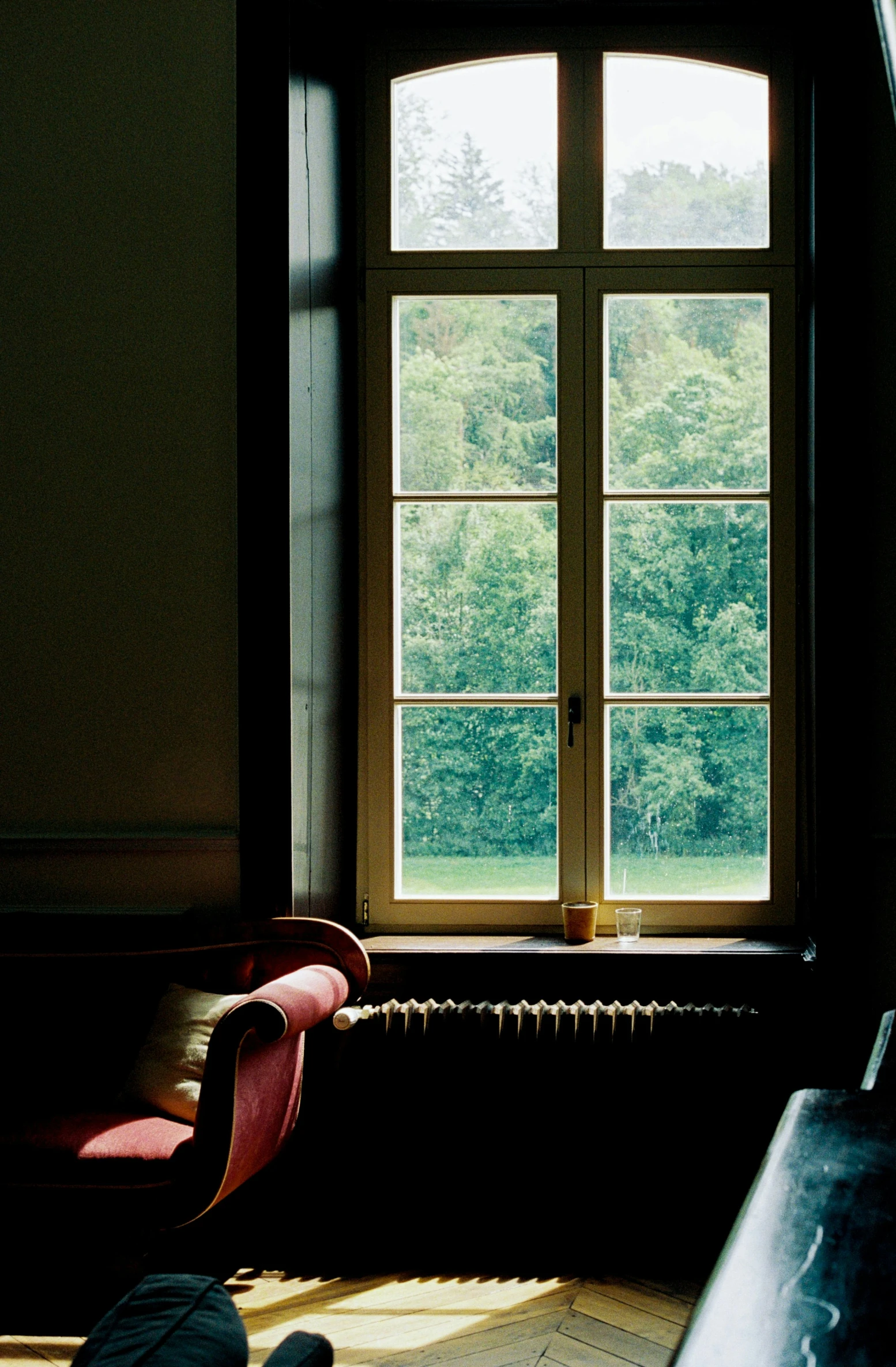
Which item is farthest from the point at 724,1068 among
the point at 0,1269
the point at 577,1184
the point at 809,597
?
the point at 0,1269

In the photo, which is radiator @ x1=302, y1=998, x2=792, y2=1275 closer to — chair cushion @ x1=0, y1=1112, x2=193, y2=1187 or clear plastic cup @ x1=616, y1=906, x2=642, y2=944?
clear plastic cup @ x1=616, y1=906, x2=642, y2=944

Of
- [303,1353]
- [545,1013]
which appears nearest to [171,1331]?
[303,1353]

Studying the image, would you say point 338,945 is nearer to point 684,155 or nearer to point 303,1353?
point 303,1353

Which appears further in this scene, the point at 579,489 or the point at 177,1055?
the point at 579,489

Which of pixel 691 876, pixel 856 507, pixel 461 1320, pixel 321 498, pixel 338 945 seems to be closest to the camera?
pixel 461 1320

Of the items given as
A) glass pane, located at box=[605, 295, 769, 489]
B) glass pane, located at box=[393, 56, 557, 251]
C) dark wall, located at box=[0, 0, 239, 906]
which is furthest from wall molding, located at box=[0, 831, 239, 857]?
glass pane, located at box=[393, 56, 557, 251]

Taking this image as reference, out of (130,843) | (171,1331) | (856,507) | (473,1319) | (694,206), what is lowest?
(473,1319)

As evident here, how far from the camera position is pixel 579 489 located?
9.86ft

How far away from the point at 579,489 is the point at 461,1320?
1.96m

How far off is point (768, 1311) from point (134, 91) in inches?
124

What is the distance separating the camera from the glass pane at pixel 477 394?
3025mm

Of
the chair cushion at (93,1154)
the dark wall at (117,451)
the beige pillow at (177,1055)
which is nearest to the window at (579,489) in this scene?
the dark wall at (117,451)

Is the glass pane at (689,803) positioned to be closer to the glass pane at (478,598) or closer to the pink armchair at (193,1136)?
the glass pane at (478,598)

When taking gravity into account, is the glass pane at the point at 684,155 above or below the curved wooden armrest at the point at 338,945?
above
